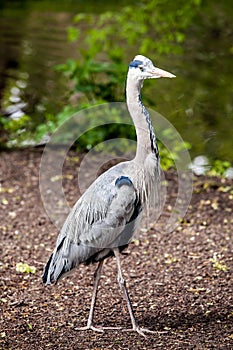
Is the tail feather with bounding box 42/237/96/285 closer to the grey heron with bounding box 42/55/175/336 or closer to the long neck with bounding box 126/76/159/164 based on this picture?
the grey heron with bounding box 42/55/175/336

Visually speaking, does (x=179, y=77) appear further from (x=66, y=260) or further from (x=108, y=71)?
(x=66, y=260)

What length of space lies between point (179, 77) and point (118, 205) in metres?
7.46

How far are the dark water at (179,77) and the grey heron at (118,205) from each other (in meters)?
4.46

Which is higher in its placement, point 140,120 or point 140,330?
point 140,120

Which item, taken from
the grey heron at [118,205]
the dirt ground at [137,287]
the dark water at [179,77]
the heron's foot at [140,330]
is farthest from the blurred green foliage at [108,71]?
the heron's foot at [140,330]

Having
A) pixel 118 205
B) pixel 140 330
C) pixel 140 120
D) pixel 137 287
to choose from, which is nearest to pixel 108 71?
pixel 137 287

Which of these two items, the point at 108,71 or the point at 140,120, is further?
the point at 108,71

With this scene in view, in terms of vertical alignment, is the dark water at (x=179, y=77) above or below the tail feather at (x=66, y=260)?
below

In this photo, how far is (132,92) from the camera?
4238 mm

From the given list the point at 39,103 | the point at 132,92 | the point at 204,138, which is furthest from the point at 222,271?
the point at 39,103

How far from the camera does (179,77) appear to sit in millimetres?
11430

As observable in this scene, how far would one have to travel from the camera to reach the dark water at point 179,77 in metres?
9.56

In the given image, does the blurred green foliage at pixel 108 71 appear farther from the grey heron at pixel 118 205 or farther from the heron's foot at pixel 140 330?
the heron's foot at pixel 140 330

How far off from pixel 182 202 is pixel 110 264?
1.57 m
